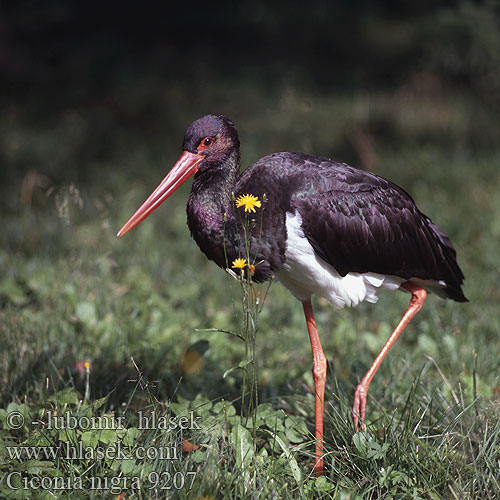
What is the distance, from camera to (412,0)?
401 inches

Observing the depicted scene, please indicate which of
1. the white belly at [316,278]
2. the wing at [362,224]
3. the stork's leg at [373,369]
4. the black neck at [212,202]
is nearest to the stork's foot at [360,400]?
the stork's leg at [373,369]

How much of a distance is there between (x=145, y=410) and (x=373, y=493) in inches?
38.5

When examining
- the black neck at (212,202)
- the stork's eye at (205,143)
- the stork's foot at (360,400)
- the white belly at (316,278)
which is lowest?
the stork's foot at (360,400)

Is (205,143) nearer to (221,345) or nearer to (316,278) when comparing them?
(316,278)

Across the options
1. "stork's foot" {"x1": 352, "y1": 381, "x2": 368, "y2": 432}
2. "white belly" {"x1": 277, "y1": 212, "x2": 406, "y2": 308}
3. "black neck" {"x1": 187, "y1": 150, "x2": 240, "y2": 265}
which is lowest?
"stork's foot" {"x1": 352, "y1": 381, "x2": 368, "y2": 432}

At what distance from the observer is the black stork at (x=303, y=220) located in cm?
261

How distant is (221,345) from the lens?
3445mm

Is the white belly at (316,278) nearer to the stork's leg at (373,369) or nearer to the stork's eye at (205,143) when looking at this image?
the stork's leg at (373,369)

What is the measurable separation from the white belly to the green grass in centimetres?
29

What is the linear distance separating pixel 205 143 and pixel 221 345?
3.88 feet

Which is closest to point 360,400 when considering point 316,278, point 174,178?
point 316,278

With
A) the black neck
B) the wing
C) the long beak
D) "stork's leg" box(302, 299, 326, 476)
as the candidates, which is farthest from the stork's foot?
the long beak

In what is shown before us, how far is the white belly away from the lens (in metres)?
2.62

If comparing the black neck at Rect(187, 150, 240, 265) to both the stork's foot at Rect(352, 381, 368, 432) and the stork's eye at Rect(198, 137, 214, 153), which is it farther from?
the stork's foot at Rect(352, 381, 368, 432)
